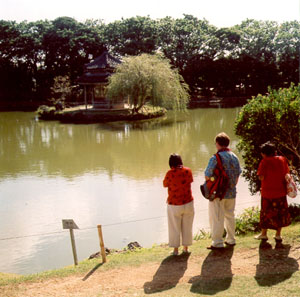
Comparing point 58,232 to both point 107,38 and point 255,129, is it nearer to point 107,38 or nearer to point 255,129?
point 255,129

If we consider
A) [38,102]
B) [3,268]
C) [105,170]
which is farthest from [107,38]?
[3,268]

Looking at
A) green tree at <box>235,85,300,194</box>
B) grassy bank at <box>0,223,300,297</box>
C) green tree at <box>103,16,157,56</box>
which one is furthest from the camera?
green tree at <box>103,16,157,56</box>

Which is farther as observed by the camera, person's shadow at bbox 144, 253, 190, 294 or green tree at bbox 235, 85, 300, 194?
green tree at bbox 235, 85, 300, 194

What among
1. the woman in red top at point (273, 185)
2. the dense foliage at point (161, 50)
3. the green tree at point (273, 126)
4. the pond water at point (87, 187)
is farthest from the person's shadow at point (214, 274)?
the dense foliage at point (161, 50)

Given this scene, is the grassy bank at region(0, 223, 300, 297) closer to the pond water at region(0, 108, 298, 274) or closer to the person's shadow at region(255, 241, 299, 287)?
the person's shadow at region(255, 241, 299, 287)

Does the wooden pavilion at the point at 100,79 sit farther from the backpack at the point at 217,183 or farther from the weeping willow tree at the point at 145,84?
the backpack at the point at 217,183

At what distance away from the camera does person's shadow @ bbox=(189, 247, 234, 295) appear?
4029 millimetres

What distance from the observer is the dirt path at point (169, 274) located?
171 inches

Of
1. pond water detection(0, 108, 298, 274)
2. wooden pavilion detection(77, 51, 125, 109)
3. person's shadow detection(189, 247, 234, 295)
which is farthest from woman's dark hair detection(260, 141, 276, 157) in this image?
wooden pavilion detection(77, 51, 125, 109)

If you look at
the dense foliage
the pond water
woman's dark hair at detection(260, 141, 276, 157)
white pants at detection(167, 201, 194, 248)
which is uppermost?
the dense foliage

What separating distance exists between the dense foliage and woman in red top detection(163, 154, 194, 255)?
36.3m

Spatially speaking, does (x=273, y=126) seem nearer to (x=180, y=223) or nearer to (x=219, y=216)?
(x=219, y=216)

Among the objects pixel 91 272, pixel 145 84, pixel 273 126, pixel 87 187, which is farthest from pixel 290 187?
pixel 145 84

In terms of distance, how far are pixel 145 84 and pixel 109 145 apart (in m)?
10.0
